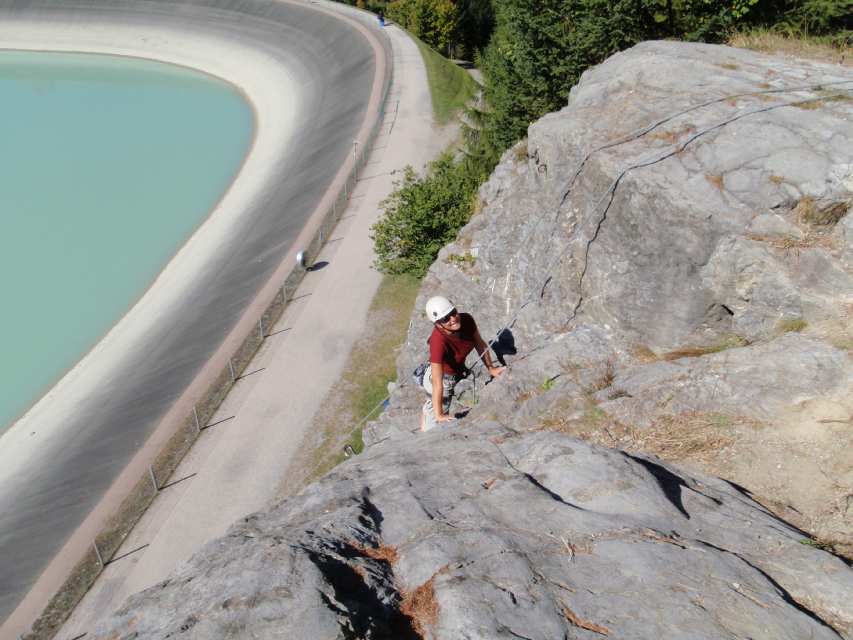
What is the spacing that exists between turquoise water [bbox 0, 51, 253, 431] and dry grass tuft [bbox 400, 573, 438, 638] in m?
25.1

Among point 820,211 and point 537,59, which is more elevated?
point 537,59

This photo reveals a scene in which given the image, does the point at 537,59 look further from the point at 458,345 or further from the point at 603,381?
the point at 458,345

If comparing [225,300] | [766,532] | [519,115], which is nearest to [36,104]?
[225,300]

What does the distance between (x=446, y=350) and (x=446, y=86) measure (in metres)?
32.8

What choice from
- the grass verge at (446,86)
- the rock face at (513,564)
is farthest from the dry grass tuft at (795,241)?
the grass verge at (446,86)

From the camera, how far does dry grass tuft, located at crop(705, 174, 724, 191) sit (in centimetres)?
1042

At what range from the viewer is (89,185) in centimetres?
4175

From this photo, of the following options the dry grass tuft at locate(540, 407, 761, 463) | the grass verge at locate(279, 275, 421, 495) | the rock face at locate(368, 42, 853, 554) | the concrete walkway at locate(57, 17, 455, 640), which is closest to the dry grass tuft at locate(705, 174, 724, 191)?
the rock face at locate(368, 42, 853, 554)

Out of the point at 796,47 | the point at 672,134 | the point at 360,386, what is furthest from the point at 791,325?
the point at 360,386

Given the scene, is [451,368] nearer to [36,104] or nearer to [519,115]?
[519,115]

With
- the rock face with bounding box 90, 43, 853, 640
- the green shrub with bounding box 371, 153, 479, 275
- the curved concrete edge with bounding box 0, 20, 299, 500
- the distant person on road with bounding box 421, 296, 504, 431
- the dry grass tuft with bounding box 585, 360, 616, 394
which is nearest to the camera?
the rock face with bounding box 90, 43, 853, 640

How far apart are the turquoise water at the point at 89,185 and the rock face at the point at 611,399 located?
20425 millimetres

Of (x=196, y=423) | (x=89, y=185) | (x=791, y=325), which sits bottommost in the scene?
(x=196, y=423)

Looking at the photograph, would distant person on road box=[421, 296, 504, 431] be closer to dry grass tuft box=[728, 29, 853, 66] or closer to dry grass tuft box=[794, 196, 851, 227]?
dry grass tuft box=[794, 196, 851, 227]
